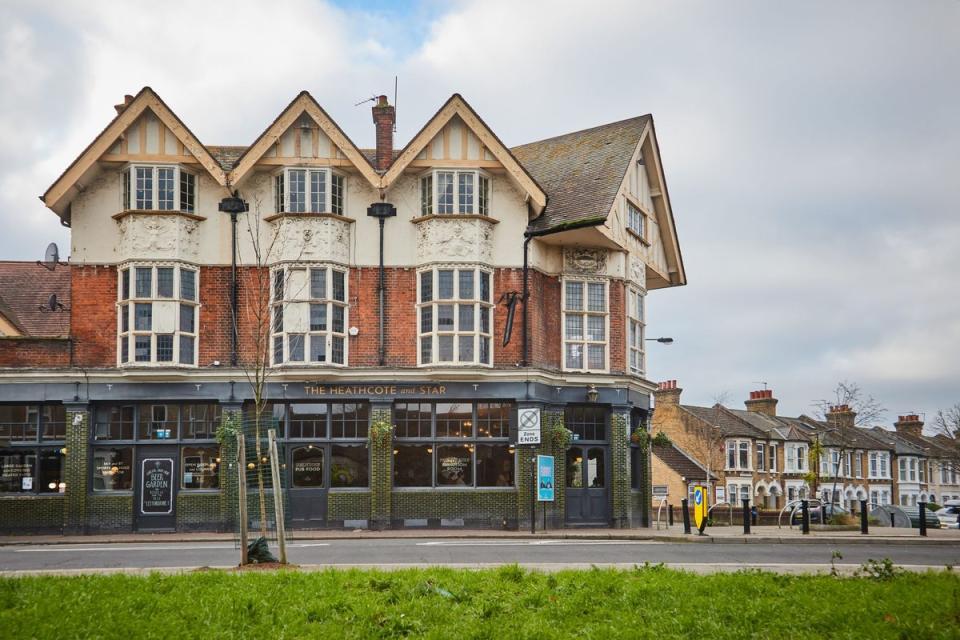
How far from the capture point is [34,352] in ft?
92.5

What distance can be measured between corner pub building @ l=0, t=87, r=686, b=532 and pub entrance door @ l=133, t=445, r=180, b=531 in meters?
0.06

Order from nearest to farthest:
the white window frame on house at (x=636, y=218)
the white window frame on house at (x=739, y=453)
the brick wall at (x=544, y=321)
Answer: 1. the brick wall at (x=544, y=321)
2. the white window frame on house at (x=636, y=218)
3. the white window frame on house at (x=739, y=453)

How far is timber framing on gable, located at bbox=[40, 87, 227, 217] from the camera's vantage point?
28.1 m

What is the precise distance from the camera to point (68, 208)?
96.8ft

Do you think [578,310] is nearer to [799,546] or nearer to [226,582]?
[799,546]

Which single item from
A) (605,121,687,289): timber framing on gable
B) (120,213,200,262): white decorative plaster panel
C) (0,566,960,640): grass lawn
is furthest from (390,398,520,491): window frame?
(0,566,960,640): grass lawn

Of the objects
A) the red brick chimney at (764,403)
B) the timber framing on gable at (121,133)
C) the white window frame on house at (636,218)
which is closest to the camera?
Answer: the timber framing on gable at (121,133)

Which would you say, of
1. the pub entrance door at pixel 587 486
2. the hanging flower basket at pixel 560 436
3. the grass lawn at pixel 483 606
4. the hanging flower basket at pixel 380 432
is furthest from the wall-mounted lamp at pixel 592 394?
the grass lawn at pixel 483 606

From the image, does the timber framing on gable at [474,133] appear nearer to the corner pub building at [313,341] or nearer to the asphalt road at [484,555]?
the corner pub building at [313,341]

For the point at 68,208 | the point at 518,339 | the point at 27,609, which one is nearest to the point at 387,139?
the point at 518,339

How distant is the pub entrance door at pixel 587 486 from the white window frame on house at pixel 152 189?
1348 centimetres

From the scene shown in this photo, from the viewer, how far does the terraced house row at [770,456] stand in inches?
2260

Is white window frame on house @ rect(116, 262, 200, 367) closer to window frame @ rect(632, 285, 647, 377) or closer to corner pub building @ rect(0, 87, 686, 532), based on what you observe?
corner pub building @ rect(0, 87, 686, 532)

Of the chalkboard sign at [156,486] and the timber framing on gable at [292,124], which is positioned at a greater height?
the timber framing on gable at [292,124]
